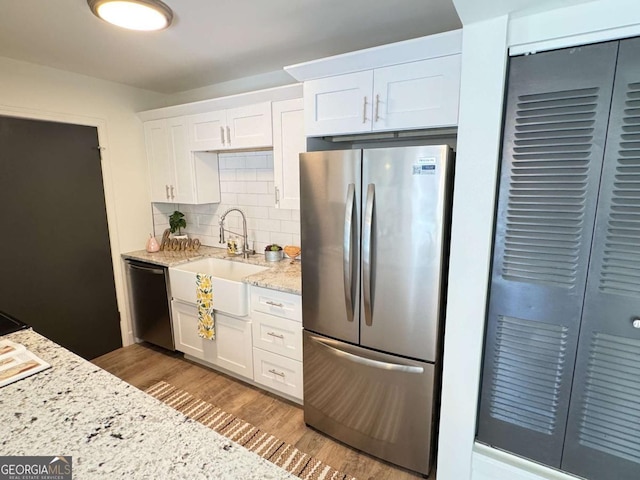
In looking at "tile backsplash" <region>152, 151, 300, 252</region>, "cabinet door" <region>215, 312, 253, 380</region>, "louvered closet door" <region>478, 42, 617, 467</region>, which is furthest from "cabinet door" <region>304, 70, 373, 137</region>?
"cabinet door" <region>215, 312, 253, 380</region>

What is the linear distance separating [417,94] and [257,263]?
1.77m

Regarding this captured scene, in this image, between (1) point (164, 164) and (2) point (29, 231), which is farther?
(1) point (164, 164)

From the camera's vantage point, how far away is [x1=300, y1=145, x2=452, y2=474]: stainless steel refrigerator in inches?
61.2

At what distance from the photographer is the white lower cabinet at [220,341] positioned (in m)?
2.48

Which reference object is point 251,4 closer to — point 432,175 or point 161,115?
point 432,175

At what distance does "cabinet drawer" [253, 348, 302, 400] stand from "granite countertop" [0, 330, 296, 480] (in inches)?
53.8

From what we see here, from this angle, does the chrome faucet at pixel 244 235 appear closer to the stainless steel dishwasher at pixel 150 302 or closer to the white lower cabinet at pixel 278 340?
the stainless steel dishwasher at pixel 150 302

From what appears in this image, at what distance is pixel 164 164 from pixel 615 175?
3276 millimetres

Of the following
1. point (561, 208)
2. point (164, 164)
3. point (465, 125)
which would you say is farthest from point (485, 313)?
point (164, 164)

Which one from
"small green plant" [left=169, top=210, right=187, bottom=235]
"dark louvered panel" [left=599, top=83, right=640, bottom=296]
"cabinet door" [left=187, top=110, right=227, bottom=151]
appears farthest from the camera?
"small green plant" [left=169, top=210, right=187, bottom=235]

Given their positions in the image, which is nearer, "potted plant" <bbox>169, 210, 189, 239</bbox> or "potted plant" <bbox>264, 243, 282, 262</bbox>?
"potted plant" <bbox>264, 243, 282, 262</bbox>

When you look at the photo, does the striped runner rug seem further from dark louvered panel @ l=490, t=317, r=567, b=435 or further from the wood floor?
dark louvered panel @ l=490, t=317, r=567, b=435

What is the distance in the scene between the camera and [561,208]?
4.04ft

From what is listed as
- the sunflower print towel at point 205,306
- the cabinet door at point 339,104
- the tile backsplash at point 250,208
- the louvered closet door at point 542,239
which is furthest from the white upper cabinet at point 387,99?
the sunflower print towel at point 205,306
